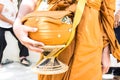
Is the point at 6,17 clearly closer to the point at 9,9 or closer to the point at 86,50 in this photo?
the point at 9,9

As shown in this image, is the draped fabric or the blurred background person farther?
the blurred background person

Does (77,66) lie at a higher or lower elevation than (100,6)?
lower

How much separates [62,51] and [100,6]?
0.77 ft

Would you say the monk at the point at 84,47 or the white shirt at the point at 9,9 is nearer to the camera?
the monk at the point at 84,47

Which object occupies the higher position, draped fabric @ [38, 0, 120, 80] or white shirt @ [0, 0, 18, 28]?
draped fabric @ [38, 0, 120, 80]

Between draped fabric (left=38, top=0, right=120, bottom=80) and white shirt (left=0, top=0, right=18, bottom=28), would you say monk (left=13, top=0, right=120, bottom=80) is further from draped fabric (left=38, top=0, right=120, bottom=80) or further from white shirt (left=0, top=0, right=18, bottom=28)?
white shirt (left=0, top=0, right=18, bottom=28)

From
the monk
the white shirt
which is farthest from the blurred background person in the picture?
the monk

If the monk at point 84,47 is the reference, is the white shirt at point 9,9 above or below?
below

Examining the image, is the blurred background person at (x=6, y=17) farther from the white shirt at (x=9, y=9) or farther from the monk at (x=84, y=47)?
the monk at (x=84, y=47)

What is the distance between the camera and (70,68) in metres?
1.05

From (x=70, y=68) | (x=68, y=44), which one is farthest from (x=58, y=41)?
(x=70, y=68)

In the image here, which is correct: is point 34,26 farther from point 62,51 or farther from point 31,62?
point 31,62

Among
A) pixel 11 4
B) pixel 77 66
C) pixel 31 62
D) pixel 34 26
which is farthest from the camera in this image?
pixel 31 62

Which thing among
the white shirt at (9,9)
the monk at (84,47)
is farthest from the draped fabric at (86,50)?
the white shirt at (9,9)
